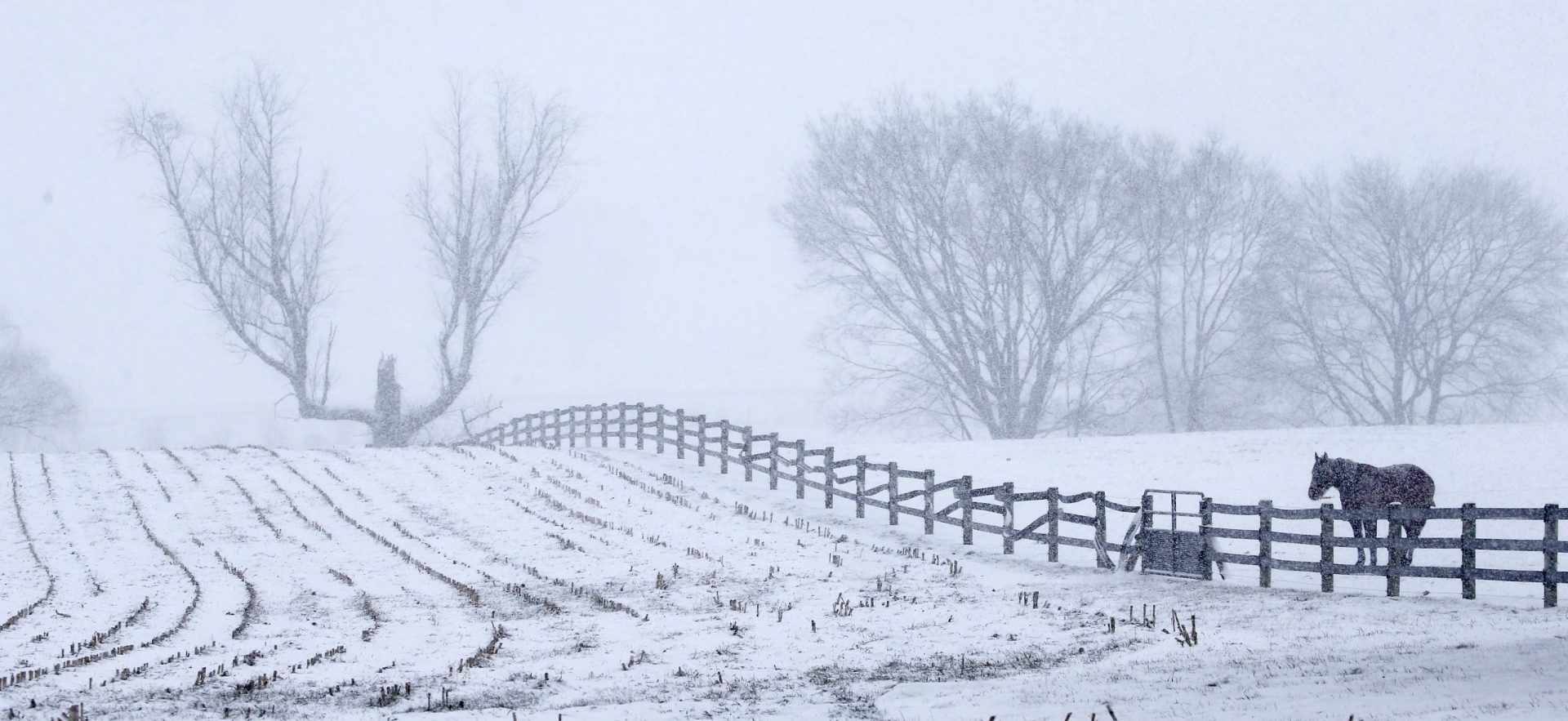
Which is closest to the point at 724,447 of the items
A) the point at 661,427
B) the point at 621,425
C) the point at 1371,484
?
the point at 661,427

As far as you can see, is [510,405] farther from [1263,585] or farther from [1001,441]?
[1263,585]

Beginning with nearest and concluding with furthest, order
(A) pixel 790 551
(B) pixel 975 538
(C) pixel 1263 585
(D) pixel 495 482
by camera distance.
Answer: (C) pixel 1263 585, (A) pixel 790 551, (B) pixel 975 538, (D) pixel 495 482

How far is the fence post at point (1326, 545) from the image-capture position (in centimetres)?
1266

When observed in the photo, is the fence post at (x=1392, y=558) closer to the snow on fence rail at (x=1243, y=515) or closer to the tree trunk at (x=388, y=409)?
the snow on fence rail at (x=1243, y=515)

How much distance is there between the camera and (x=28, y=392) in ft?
162

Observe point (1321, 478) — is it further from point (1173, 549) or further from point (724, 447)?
point (724, 447)

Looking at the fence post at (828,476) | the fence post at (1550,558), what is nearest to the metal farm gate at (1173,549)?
the fence post at (1550,558)

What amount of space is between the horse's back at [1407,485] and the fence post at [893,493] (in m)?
7.08

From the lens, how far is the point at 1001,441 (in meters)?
28.1

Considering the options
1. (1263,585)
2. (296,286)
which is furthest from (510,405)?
(1263,585)

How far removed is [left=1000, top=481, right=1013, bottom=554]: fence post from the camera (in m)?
16.4

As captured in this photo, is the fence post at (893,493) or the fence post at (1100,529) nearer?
the fence post at (1100,529)

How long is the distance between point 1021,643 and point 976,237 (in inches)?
959

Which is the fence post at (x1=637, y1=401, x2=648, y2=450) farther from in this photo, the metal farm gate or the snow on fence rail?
the metal farm gate
